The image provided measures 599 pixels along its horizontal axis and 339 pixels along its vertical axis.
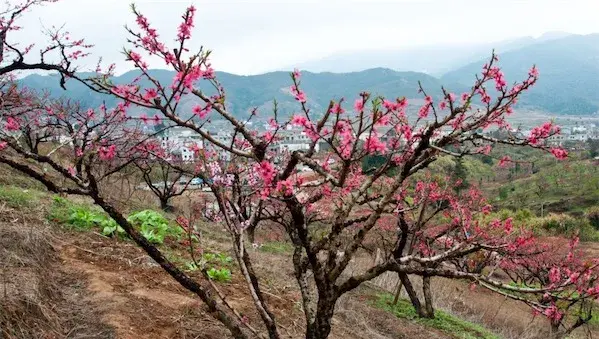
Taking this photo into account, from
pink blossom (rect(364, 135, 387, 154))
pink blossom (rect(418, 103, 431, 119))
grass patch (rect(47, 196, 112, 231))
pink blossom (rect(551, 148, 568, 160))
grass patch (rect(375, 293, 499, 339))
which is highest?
pink blossom (rect(418, 103, 431, 119))

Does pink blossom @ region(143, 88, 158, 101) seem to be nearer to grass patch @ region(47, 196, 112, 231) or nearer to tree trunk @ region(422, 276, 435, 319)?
grass patch @ region(47, 196, 112, 231)

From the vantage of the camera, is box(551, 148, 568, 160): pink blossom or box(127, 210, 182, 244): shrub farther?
box(127, 210, 182, 244): shrub

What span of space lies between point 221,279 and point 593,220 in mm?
33080

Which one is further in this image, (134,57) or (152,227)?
(152,227)

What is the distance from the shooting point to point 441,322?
33.6ft

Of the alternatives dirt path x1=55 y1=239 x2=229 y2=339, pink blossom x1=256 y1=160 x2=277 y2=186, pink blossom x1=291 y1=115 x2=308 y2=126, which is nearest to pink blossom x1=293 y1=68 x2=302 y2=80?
pink blossom x1=291 y1=115 x2=308 y2=126

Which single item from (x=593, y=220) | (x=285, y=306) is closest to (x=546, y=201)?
(x=593, y=220)

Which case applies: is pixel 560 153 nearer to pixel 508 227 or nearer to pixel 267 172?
pixel 508 227

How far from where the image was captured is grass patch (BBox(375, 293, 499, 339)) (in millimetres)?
9902

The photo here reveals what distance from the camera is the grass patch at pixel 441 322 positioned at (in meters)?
9.90

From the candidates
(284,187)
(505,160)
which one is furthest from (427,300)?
(284,187)

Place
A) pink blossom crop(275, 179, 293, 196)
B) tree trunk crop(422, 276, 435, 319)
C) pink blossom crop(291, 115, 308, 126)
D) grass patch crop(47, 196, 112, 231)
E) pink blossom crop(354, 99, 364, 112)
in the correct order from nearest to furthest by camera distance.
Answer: pink blossom crop(354, 99, 364, 112) < pink blossom crop(275, 179, 293, 196) < pink blossom crop(291, 115, 308, 126) < grass patch crop(47, 196, 112, 231) < tree trunk crop(422, 276, 435, 319)

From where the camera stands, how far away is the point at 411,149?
13.8 feet

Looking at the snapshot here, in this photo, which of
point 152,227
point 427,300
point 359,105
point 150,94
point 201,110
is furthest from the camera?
point 427,300
